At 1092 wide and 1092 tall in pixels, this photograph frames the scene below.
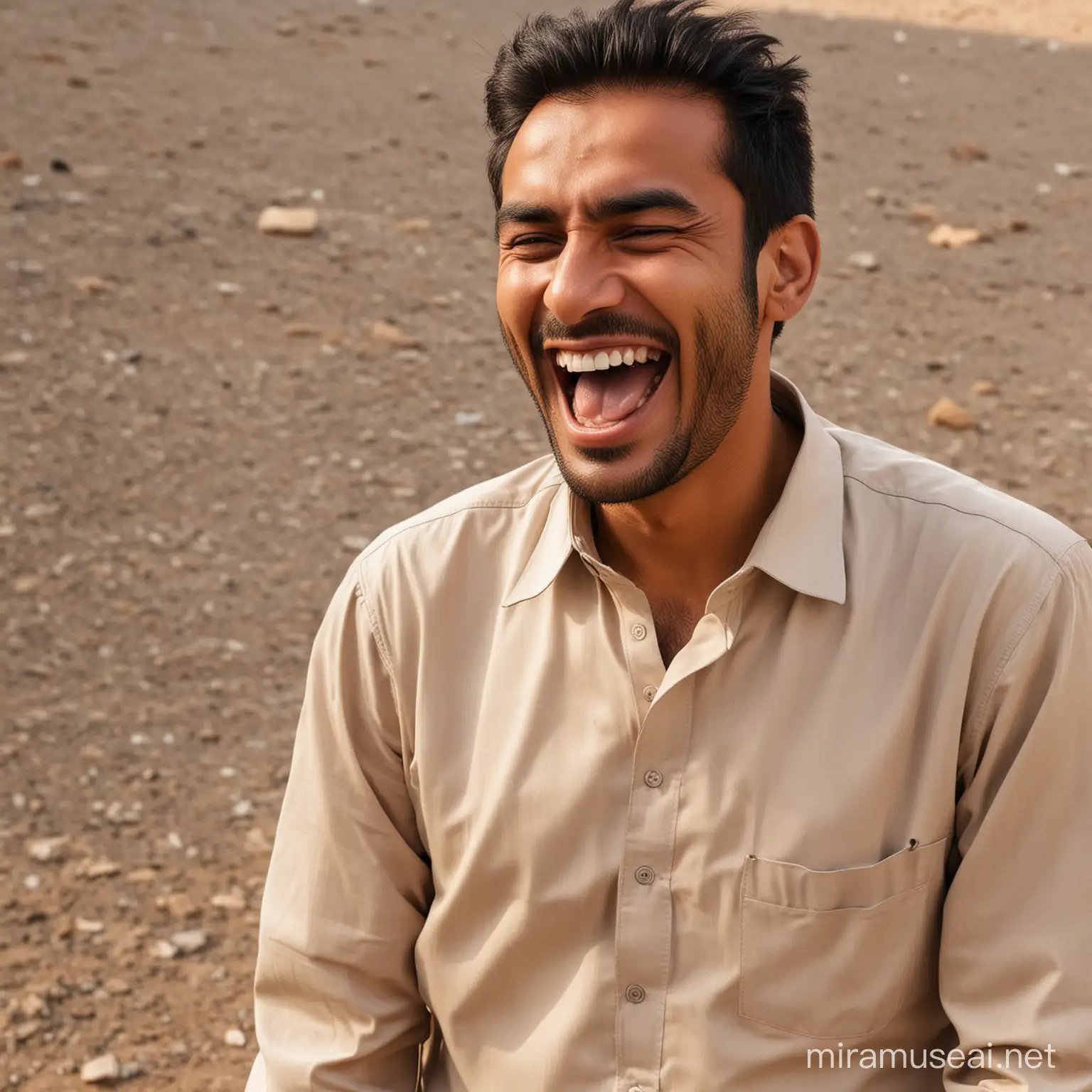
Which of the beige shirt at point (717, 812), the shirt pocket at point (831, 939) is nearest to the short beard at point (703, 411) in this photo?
the beige shirt at point (717, 812)

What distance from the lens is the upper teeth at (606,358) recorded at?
1909mm

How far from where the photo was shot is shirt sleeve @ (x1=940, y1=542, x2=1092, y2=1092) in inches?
69.6

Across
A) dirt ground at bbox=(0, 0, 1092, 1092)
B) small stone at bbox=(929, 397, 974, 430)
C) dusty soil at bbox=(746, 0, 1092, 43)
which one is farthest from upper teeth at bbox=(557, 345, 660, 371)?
dusty soil at bbox=(746, 0, 1092, 43)

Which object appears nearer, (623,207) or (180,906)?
(623,207)

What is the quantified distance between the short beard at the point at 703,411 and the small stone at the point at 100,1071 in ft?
5.69

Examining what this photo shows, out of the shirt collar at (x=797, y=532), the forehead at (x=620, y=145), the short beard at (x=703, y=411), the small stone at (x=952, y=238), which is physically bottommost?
the small stone at (x=952, y=238)

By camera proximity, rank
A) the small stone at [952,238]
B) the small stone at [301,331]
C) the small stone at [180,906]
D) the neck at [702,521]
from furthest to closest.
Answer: the small stone at [952,238] < the small stone at [301,331] < the small stone at [180,906] < the neck at [702,521]

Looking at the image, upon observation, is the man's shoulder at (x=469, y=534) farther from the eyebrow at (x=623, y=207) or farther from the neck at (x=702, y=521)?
the eyebrow at (x=623, y=207)

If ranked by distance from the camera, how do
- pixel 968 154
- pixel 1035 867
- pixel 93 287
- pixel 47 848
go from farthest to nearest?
pixel 968 154
pixel 93 287
pixel 47 848
pixel 1035 867

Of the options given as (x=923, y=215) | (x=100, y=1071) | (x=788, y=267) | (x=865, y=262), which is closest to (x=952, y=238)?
(x=923, y=215)

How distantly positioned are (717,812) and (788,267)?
28.6 inches

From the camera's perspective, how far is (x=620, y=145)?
1.90 m

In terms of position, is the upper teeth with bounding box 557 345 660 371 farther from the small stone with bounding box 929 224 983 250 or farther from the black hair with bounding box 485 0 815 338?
the small stone with bounding box 929 224 983 250

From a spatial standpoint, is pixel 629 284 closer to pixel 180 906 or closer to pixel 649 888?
pixel 649 888
